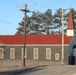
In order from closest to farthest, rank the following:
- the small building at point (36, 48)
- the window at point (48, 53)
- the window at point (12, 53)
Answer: the small building at point (36, 48), the window at point (48, 53), the window at point (12, 53)

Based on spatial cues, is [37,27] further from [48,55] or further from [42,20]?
[48,55]

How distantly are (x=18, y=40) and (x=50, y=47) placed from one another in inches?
331

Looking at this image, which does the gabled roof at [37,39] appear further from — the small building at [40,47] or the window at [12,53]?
the window at [12,53]

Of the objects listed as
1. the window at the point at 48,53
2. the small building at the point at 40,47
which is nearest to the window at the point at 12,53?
the small building at the point at 40,47

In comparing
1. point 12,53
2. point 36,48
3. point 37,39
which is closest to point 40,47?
point 36,48

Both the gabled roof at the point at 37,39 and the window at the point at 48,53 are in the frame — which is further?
the gabled roof at the point at 37,39

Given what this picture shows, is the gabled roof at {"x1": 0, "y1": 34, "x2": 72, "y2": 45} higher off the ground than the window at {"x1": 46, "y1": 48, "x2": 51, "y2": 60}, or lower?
higher

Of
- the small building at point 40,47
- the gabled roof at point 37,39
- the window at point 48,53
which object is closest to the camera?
the small building at point 40,47

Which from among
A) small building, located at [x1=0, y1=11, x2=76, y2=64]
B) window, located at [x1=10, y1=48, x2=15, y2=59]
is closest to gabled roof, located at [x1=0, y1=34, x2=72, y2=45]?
small building, located at [x1=0, y1=11, x2=76, y2=64]

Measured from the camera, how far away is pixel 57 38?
205ft

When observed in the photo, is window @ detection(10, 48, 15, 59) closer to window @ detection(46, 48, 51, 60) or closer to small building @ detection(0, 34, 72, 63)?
small building @ detection(0, 34, 72, 63)

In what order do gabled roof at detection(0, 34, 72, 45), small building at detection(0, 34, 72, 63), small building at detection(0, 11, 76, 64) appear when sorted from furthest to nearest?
gabled roof at detection(0, 34, 72, 45) < small building at detection(0, 34, 72, 63) < small building at detection(0, 11, 76, 64)

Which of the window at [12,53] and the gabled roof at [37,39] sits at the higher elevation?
the gabled roof at [37,39]

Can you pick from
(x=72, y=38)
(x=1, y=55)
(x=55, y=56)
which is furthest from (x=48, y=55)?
(x=1, y=55)
